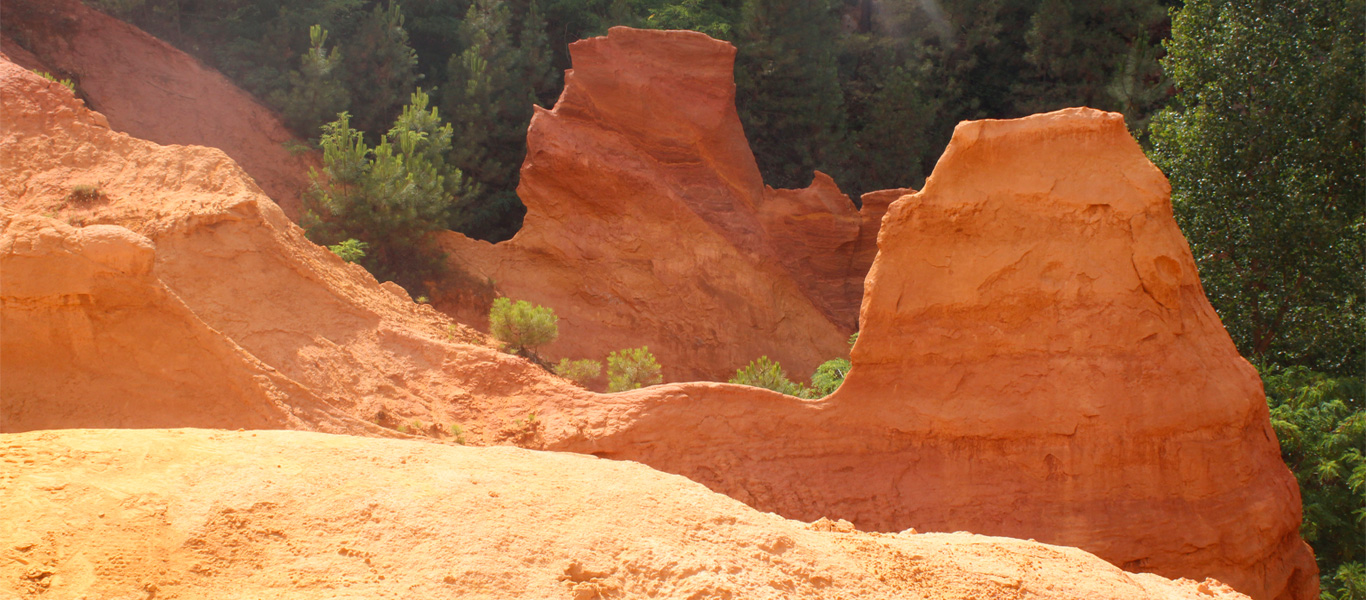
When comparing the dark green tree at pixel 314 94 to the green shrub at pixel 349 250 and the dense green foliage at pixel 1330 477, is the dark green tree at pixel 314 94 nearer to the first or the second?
the green shrub at pixel 349 250

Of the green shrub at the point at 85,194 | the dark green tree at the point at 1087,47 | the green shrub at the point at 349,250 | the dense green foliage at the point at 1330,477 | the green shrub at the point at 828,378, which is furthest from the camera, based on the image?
the dark green tree at the point at 1087,47

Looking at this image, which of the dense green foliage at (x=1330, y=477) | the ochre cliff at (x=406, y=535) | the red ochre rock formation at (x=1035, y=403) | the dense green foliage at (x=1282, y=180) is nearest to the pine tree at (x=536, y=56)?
the dense green foliage at (x=1282, y=180)

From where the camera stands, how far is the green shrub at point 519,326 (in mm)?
11484

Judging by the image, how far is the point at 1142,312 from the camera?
26.0 ft

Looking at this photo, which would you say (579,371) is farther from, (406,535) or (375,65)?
(375,65)

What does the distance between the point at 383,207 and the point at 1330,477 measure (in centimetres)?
1146

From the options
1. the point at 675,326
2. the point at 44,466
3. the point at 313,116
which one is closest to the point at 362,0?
the point at 313,116

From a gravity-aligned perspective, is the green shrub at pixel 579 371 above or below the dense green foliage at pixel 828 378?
above

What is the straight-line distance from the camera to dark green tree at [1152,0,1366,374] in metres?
12.8

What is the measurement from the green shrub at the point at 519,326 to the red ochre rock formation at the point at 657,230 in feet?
10.1

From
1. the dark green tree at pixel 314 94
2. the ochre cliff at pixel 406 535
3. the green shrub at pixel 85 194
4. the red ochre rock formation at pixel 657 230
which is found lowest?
the red ochre rock formation at pixel 657 230

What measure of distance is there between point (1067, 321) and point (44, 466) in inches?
270

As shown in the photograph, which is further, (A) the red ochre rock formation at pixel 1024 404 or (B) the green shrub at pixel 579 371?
(B) the green shrub at pixel 579 371

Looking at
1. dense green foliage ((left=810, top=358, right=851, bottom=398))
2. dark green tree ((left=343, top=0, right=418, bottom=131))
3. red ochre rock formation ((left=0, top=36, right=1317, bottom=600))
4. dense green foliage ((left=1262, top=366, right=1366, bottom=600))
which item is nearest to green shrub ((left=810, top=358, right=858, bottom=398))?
dense green foliage ((left=810, top=358, right=851, bottom=398))
